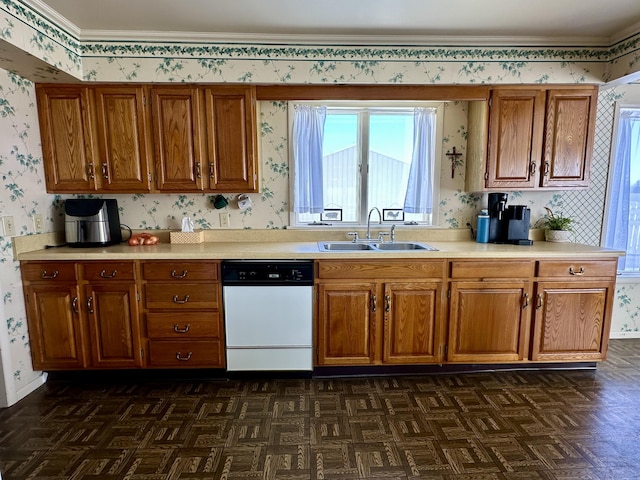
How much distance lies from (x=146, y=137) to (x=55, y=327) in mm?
1494

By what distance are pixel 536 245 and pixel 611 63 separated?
1.45 metres

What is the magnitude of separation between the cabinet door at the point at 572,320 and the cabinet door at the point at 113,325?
9.51 ft

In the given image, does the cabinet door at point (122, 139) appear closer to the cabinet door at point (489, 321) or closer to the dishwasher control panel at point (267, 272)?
the dishwasher control panel at point (267, 272)

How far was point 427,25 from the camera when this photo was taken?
7.96 ft

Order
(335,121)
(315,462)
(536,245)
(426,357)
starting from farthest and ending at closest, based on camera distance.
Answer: (335,121) → (536,245) → (426,357) → (315,462)

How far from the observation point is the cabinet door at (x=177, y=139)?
2.62 m

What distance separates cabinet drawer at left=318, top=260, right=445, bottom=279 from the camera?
2496mm

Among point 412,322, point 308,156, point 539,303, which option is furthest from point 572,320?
point 308,156

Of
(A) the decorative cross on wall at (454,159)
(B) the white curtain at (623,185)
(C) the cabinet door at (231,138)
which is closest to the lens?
(C) the cabinet door at (231,138)

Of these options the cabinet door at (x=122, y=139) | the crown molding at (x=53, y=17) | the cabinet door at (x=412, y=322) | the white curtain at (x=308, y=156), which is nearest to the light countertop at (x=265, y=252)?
the cabinet door at (x=412, y=322)

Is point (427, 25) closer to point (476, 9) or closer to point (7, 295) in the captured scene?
point (476, 9)

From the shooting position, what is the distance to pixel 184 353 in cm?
254

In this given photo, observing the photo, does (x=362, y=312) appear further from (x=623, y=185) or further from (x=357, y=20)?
(x=623, y=185)

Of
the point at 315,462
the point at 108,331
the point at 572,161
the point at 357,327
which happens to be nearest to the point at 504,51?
the point at 572,161
